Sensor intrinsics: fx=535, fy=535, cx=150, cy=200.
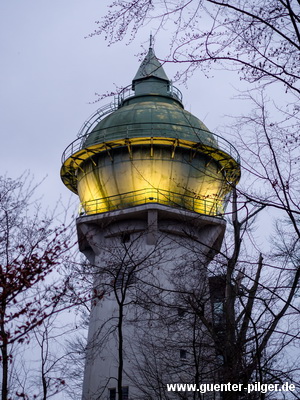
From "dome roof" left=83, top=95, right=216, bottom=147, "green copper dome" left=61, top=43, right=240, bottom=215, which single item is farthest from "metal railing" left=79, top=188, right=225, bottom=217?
"dome roof" left=83, top=95, right=216, bottom=147

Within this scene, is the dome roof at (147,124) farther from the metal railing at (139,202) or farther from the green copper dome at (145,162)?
the metal railing at (139,202)

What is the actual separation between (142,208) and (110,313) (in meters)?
4.51

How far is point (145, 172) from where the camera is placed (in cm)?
2370

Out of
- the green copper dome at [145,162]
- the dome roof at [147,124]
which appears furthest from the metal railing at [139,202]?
the dome roof at [147,124]

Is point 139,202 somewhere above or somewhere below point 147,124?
below

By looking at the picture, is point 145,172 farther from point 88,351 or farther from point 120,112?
point 88,351

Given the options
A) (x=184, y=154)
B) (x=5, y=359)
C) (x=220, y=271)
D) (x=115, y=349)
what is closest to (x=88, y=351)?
(x=115, y=349)

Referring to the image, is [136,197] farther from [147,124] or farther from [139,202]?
[147,124]

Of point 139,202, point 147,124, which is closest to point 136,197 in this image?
point 139,202

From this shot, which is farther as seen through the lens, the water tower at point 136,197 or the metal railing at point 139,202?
the metal railing at point 139,202

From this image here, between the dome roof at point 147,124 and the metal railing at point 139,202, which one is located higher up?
the dome roof at point 147,124

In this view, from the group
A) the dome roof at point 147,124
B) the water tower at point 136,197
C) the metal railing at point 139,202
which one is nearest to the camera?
the water tower at point 136,197

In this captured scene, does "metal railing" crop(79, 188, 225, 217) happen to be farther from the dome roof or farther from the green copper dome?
the dome roof

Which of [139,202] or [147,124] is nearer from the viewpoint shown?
[139,202]
